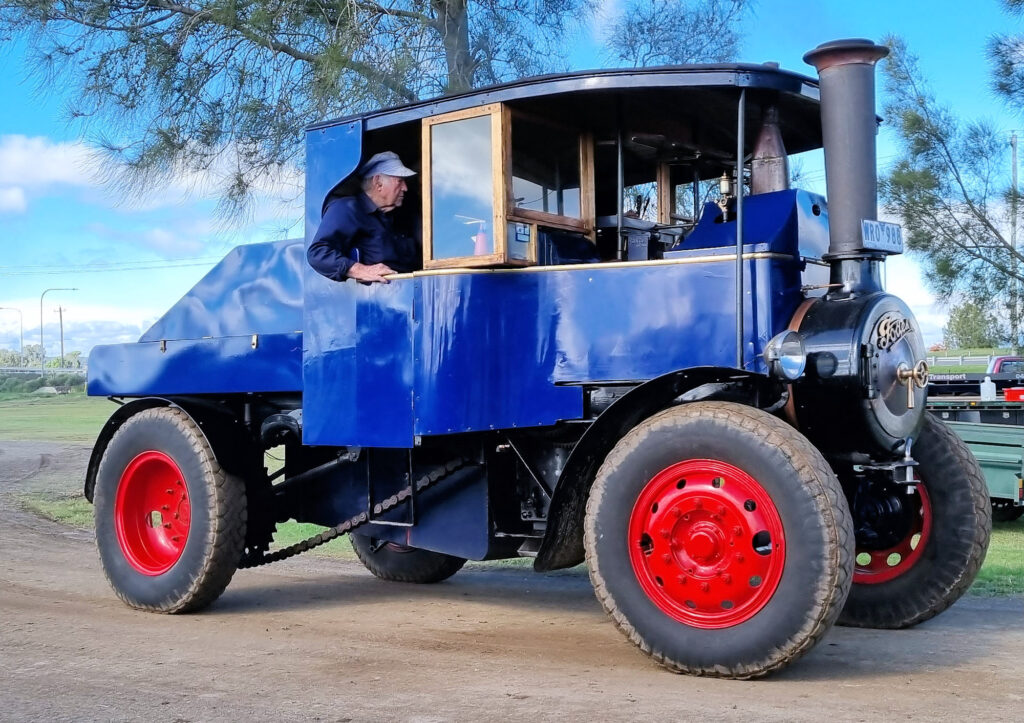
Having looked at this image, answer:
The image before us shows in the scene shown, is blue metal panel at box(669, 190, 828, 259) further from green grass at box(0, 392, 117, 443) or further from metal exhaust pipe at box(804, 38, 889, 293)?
green grass at box(0, 392, 117, 443)

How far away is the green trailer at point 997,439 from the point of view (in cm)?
1065

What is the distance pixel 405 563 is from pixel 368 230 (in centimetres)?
256

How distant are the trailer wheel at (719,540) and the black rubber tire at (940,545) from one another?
4.74 ft

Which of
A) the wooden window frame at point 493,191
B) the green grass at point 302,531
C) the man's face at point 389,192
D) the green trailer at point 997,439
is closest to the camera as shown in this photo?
the wooden window frame at point 493,191

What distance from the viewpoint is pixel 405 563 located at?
7.76 m

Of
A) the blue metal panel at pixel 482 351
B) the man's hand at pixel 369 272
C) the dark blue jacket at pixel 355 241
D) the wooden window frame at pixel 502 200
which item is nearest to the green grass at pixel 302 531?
the dark blue jacket at pixel 355 241

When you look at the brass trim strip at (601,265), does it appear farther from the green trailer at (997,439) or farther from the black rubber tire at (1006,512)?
the black rubber tire at (1006,512)

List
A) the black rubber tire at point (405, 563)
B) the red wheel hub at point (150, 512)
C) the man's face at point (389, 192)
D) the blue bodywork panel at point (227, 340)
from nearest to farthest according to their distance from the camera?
the man's face at point (389, 192), the blue bodywork panel at point (227, 340), the red wheel hub at point (150, 512), the black rubber tire at point (405, 563)

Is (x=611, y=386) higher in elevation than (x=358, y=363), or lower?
lower

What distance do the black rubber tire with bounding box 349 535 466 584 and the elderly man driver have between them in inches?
86.2

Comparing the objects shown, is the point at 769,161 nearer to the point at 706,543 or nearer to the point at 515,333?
the point at 515,333

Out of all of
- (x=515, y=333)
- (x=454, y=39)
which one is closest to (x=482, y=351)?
→ (x=515, y=333)

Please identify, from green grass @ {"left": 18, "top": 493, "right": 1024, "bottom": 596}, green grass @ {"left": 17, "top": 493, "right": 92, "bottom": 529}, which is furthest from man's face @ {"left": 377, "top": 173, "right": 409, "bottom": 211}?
green grass @ {"left": 17, "top": 493, "right": 92, "bottom": 529}

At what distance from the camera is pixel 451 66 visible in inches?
400
